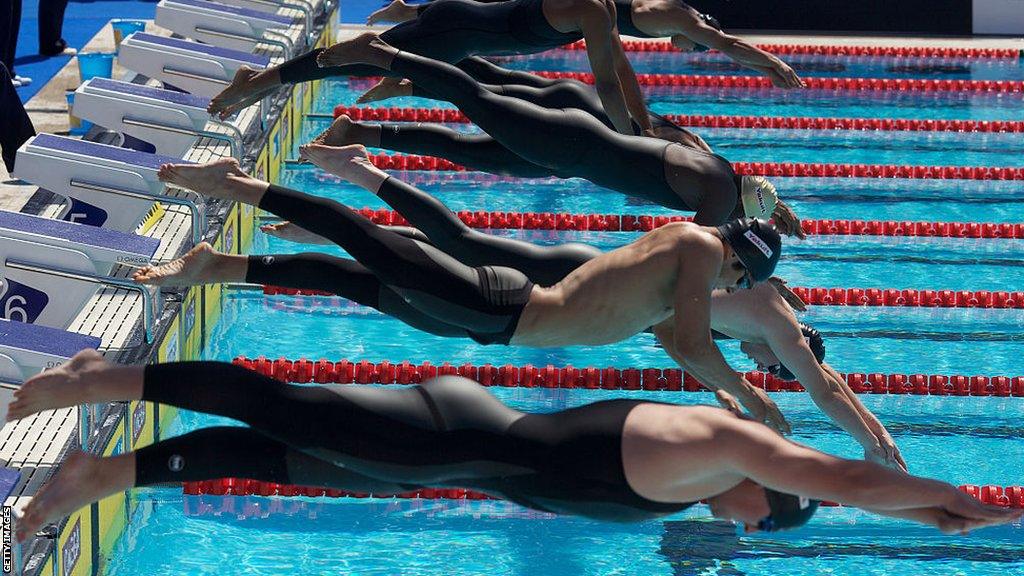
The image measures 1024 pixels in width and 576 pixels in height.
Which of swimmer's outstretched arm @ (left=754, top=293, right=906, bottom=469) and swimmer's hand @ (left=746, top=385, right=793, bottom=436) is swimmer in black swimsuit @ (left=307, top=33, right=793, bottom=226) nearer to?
swimmer's outstretched arm @ (left=754, top=293, right=906, bottom=469)

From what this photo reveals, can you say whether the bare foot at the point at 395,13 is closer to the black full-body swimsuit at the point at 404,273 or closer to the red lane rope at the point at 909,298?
the red lane rope at the point at 909,298

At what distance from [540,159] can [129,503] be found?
1.83 m

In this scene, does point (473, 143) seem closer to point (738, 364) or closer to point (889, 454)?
point (738, 364)

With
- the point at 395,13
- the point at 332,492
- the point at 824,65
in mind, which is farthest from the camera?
the point at 824,65

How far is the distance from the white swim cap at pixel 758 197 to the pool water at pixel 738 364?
92cm

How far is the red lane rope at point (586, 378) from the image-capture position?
5473 millimetres

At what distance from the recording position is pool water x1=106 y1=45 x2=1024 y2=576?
181 inches

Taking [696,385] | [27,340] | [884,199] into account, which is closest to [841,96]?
[884,199]

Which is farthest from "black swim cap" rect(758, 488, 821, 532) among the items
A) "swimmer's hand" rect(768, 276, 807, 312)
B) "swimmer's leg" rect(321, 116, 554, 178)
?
"swimmer's leg" rect(321, 116, 554, 178)

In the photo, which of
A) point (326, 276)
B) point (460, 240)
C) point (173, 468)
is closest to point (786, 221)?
point (460, 240)

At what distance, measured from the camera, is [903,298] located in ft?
20.9

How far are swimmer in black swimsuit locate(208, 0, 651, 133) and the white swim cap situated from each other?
67cm

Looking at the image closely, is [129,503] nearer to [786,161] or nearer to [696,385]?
[696,385]

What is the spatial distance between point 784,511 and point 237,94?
10.4 ft
